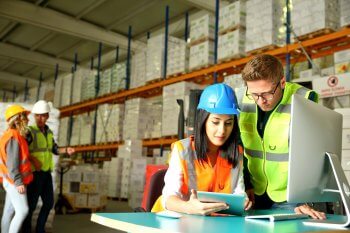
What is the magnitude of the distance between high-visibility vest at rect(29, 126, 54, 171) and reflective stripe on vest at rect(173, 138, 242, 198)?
3.31m

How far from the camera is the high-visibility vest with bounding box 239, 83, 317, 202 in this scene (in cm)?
238

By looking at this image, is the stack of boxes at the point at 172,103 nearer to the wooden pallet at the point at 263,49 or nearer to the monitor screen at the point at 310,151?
the wooden pallet at the point at 263,49

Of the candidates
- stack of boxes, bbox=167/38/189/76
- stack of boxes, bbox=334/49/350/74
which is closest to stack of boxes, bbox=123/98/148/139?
stack of boxes, bbox=167/38/189/76

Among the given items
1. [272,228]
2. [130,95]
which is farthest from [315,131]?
[130,95]

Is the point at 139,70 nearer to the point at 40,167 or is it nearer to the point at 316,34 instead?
Answer: the point at 316,34

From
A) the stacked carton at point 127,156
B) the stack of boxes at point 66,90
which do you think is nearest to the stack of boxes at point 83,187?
the stacked carton at point 127,156

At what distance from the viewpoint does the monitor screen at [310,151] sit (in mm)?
1681

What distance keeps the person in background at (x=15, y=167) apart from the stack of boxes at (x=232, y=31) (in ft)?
13.7

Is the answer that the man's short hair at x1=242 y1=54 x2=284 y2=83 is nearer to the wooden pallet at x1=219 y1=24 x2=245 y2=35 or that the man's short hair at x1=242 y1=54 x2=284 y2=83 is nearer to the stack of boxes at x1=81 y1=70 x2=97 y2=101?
the wooden pallet at x1=219 y1=24 x2=245 y2=35

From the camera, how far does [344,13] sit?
5.94 m

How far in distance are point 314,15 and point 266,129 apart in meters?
4.19

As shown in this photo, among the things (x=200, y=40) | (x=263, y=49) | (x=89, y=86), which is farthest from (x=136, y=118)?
(x=263, y=49)

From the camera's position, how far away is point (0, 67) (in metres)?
17.6

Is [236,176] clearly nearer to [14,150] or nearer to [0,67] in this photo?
[14,150]
